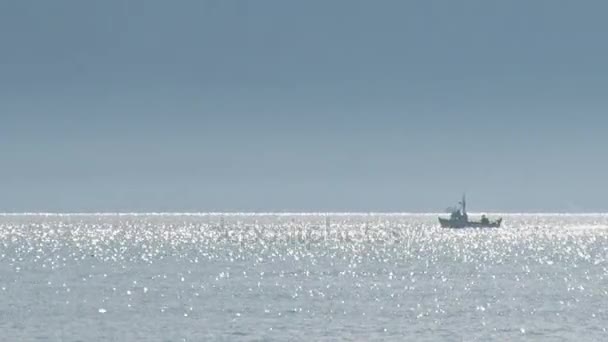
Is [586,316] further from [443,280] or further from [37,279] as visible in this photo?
[37,279]

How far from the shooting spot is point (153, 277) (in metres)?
138

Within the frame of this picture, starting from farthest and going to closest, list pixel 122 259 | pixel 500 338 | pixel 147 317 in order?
pixel 122 259 → pixel 147 317 → pixel 500 338

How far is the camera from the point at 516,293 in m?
118

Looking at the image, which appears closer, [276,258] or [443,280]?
[443,280]

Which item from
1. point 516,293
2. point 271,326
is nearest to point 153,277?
point 516,293

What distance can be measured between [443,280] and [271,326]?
1702 inches

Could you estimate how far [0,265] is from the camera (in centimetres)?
15825

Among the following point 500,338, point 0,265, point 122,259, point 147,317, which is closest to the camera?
point 500,338

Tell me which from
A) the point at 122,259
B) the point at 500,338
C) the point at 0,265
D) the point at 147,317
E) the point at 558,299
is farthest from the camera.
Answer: the point at 122,259

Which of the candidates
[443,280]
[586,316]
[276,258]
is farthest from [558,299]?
[276,258]

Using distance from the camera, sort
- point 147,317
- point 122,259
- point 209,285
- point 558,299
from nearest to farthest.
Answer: point 147,317, point 558,299, point 209,285, point 122,259

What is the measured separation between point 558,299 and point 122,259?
72.1 meters

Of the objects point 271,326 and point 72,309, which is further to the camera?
point 72,309

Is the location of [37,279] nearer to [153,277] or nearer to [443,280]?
[153,277]
